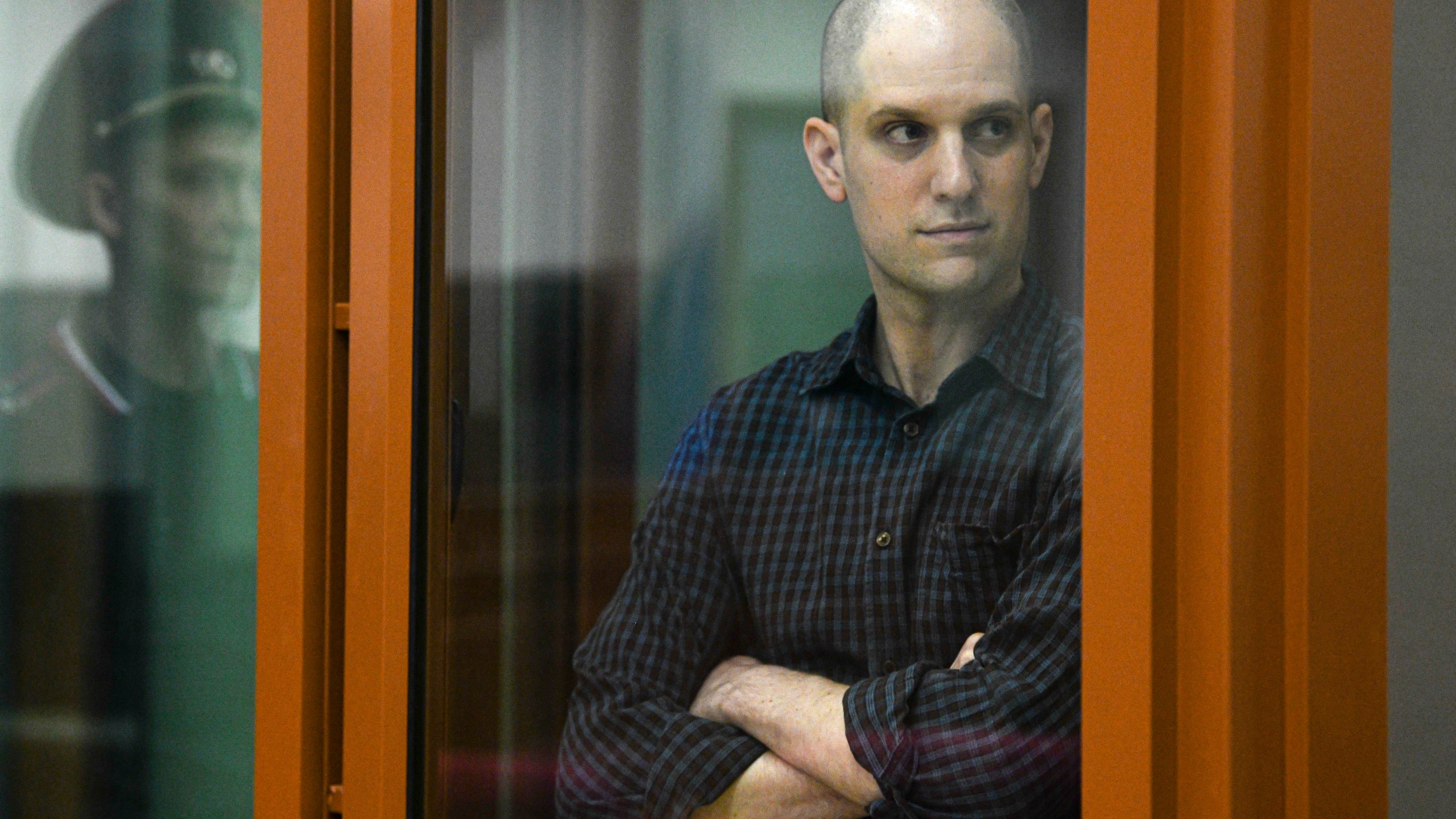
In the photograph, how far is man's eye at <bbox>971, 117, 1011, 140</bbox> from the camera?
3.14 feet

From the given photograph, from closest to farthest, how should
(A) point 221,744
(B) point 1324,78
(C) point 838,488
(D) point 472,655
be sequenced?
1. (B) point 1324,78
2. (C) point 838,488
3. (D) point 472,655
4. (A) point 221,744

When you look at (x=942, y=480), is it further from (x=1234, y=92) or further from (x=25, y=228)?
(x=25, y=228)

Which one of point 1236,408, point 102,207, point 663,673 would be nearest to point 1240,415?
point 1236,408

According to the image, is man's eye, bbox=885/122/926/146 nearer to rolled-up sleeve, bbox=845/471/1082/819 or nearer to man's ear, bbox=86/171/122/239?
rolled-up sleeve, bbox=845/471/1082/819

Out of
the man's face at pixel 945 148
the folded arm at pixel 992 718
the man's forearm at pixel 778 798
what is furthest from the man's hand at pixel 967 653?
the man's face at pixel 945 148

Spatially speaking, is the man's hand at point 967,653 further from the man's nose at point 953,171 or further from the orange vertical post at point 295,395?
the orange vertical post at point 295,395

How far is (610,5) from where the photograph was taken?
1118 millimetres

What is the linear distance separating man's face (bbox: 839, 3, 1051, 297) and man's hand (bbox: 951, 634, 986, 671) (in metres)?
0.28

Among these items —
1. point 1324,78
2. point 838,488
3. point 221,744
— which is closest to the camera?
point 1324,78

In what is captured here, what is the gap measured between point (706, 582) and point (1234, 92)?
1.89 feet

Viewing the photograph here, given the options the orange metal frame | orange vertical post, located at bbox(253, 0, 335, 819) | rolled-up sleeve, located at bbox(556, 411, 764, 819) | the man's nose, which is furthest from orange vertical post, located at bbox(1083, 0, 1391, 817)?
orange vertical post, located at bbox(253, 0, 335, 819)

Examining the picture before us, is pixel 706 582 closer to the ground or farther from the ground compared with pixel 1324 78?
closer to the ground

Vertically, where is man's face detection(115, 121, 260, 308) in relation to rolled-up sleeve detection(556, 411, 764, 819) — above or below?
above

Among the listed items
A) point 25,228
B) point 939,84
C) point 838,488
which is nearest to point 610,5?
point 939,84
